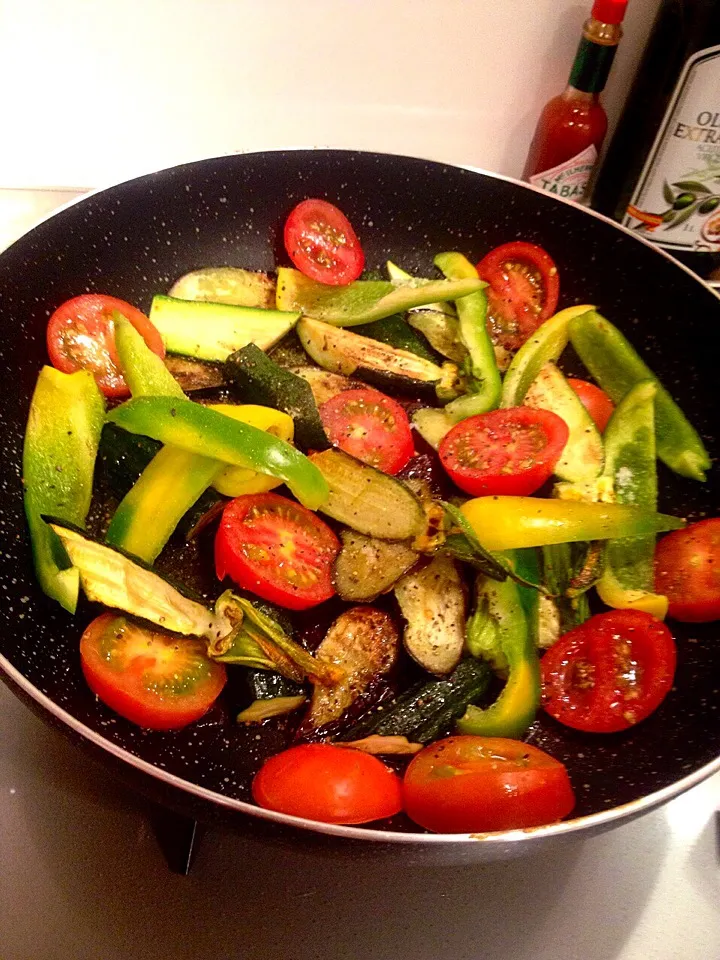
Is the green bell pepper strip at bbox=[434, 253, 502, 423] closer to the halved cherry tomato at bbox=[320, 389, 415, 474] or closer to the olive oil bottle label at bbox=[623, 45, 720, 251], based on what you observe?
the halved cherry tomato at bbox=[320, 389, 415, 474]

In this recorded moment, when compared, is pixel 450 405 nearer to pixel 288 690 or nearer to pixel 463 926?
pixel 288 690

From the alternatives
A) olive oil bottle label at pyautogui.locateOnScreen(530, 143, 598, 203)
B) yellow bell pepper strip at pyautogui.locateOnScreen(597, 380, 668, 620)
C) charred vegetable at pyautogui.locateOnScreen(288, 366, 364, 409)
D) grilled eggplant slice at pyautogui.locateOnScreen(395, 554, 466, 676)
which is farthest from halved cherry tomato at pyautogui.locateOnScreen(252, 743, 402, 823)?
olive oil bottle label at pyautogui.locateOnScreen(530, 143, 598, 203)

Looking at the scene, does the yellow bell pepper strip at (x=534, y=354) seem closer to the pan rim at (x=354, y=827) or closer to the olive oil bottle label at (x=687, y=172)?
the olive oil bottle label at (x=687, y=172)

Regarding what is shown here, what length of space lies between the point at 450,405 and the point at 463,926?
2.17 feet

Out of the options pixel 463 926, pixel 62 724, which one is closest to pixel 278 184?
pixel 62 724

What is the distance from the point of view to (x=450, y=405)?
41.8 inches

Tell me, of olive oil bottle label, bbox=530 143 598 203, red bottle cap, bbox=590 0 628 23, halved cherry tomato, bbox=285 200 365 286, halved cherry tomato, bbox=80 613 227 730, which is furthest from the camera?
olive oil bottle label, bbox=530 143 598 203

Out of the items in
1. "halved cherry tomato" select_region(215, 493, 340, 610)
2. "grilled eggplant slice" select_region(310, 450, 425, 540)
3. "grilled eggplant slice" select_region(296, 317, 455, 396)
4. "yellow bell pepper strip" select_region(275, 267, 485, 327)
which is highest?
"yellow bell pepper strip" select_region(275, 267, 485, 327)

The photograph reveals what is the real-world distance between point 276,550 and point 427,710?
0.25m

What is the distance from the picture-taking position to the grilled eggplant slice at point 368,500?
35.1 inches

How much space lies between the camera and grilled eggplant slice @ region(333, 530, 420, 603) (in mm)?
861

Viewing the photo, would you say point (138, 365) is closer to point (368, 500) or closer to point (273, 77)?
point (368, 500)

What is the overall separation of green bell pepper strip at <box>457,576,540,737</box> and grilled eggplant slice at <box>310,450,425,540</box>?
12 cm

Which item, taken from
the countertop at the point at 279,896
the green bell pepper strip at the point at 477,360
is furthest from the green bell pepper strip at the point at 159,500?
the green bell pepper strip at the point at 477,360
